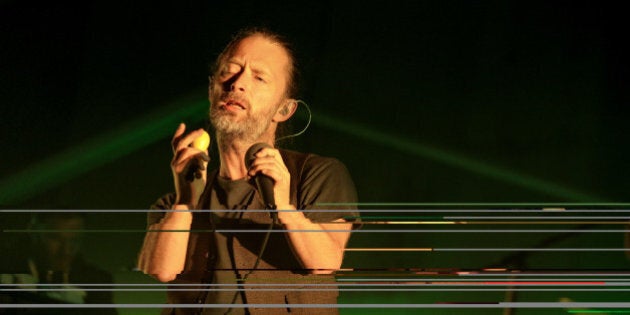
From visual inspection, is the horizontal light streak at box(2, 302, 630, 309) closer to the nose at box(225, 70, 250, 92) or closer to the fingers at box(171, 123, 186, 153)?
the fingers at box(171, 123, 186, 153)

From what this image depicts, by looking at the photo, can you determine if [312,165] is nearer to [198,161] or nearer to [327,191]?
[327,191]

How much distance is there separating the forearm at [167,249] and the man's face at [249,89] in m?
0.27

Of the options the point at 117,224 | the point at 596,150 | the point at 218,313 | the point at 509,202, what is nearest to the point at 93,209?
the point at 117,224

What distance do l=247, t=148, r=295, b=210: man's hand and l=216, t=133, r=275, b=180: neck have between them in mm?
50

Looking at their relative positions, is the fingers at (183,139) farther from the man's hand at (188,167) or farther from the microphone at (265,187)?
the microphone at (265,187)

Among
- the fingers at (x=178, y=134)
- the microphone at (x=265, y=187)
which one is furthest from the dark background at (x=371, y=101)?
the microphone at (x=265, y=187)

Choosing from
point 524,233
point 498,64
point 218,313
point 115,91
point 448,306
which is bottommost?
point 218,313

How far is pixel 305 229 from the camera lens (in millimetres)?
1608

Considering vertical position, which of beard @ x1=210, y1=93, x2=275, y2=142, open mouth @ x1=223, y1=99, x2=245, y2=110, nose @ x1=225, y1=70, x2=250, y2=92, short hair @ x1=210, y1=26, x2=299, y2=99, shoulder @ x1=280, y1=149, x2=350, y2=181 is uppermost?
short hair @ x1=210, y1=26, x2=299, y2=99

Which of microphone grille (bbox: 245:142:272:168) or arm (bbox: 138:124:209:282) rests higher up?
microphone grille (bbox: 245:142:272:168)

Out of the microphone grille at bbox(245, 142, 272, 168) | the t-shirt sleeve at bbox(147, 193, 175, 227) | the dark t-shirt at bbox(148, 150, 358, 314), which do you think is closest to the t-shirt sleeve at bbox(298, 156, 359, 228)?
the dark t-shirt at bbox(148, 150, 358, 314)

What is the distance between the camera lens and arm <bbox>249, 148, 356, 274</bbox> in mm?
1607

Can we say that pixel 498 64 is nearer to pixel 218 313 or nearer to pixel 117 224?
pixel 218 313

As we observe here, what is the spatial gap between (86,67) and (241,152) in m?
0.52
